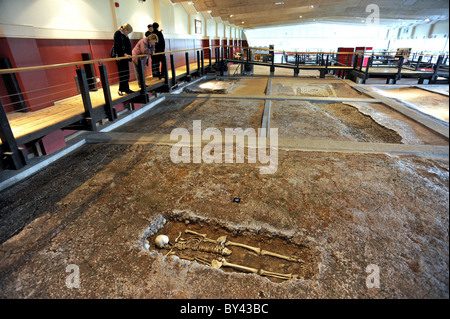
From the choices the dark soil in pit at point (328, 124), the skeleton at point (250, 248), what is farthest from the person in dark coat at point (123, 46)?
the skeleton at point (250, 248)

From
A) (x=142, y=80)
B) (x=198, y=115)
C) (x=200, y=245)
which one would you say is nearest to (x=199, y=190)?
(x=200, y=245)

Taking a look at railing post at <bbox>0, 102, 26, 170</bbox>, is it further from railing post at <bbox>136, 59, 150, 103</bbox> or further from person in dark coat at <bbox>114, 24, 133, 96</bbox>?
railing post at <bbox>136, 59, 150, 103</bbox>

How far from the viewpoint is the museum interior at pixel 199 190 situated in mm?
1945

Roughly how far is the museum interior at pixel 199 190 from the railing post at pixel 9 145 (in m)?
0.01

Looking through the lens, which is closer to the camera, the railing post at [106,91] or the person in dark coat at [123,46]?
the railing post at [106,91]

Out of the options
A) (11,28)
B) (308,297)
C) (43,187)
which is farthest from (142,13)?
(308,297)

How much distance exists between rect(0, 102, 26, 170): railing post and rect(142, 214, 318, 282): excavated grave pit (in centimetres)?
200

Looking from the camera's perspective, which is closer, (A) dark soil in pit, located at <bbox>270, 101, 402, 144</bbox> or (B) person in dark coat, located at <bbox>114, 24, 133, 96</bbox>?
(A) dark soil in pit, located at <bbox>270, 101, 402, 144</bbox>

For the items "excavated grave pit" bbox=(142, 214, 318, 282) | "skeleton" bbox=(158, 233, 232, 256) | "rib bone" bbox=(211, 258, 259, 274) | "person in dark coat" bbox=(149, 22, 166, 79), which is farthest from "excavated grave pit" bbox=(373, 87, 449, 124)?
"person in dark coat" bbox=(149, 22, 166, 79)

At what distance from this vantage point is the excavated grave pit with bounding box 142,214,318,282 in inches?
85.9

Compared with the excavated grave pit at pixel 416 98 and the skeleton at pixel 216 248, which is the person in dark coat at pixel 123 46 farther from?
the excavated grave pit at pixel 416 98

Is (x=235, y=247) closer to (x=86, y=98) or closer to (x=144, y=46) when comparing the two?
(x=86, y=98)

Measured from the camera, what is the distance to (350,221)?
2582 mm

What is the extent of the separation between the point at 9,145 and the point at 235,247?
9.59 ft
